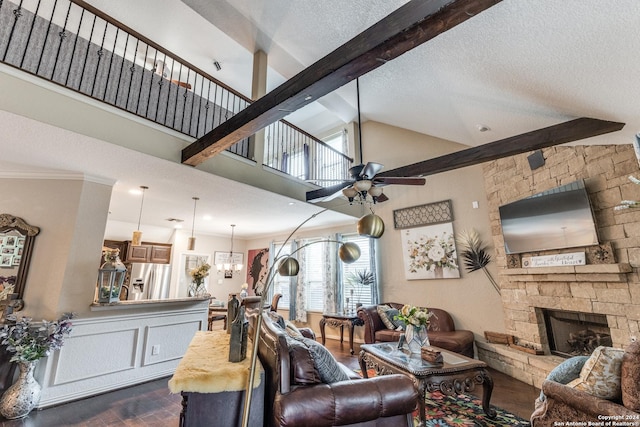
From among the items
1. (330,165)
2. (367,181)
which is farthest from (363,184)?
(330,165)

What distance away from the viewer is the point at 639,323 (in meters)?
2.93

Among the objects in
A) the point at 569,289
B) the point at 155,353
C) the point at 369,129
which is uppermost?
the point at 369,129

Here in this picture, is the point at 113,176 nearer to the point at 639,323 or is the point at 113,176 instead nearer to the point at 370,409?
the point at 370,409

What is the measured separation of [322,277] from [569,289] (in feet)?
14.7

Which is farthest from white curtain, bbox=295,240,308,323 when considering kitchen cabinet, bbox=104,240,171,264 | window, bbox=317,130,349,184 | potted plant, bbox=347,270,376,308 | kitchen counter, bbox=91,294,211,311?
kitchen cabinet, bbox=104,240,171,264

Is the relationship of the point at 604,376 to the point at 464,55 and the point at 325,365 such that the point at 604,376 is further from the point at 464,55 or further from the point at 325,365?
the point at 464,55

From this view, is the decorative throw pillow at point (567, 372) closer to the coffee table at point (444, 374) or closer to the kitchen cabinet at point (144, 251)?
the coffee table at point (444, 374)

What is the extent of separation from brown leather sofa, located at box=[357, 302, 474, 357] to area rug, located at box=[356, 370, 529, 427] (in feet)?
3.04

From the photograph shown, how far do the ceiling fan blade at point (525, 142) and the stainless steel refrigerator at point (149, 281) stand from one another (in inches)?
255

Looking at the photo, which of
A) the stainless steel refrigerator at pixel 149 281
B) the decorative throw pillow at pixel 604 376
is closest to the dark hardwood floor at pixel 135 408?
the decorative throw pillow at pixel 604 376

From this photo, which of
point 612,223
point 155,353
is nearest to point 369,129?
point 612,223

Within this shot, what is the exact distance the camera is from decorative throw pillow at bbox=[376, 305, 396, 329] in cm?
489

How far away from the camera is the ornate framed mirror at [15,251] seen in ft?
10.9

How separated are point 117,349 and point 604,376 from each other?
491 centimetres
